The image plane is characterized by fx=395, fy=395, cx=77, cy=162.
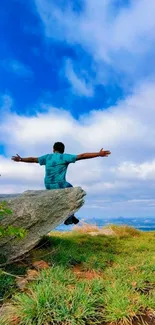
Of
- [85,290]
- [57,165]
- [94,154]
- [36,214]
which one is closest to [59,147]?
[57,165]

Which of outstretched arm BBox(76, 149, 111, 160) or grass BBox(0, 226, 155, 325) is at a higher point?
outstretched arm BBox(76, 149, 111, 160)

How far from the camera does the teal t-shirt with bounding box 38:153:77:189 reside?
10.5 meters

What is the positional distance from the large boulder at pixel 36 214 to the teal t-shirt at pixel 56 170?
109 centimetres

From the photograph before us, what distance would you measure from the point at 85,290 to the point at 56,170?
14.4ft

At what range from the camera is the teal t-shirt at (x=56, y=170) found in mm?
10461

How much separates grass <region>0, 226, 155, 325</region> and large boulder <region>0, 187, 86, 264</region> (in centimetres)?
43

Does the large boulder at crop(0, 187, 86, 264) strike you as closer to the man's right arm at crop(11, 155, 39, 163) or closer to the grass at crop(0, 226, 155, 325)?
the grass at crop(0, 226, 155, 325)

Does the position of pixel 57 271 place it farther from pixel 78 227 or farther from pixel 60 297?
pixel 78 227

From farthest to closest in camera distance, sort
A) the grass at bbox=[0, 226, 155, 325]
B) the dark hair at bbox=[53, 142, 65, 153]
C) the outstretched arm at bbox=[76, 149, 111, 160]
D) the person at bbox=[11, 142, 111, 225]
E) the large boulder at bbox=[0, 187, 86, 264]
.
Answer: the dark hair at bbox=[53, 142, 65, 153], the person at bbox=[11, 142, 111, 225], the outstretched arm at bbox=[76, 149, 111, 160], the large boulder at bbox=[0, 187, 86, 264], the grass at bbox=[0, 226, 155, 325]

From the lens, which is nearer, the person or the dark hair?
the person

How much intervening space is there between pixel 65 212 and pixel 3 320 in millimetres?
3555

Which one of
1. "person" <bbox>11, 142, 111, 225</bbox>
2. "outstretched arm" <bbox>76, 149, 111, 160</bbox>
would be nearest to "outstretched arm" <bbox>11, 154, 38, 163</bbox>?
"person" <bbox>11, 142, 111, 225</bbox>

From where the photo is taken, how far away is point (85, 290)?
21.8 feet

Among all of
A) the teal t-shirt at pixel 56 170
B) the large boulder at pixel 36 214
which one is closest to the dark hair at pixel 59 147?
the teal t-shirt at pixel 56 170
